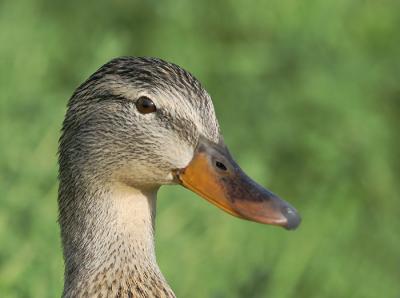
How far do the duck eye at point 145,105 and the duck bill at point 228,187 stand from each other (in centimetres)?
16

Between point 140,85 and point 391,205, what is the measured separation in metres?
3.67

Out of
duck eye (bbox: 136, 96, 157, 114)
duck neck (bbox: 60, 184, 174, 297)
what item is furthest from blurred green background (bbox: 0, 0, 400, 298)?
duck eye (bbox: 136, 96, 157, 114)

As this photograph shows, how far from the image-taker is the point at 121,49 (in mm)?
6645

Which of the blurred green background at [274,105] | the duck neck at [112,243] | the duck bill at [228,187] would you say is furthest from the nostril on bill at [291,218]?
the blurred green background at [274,105]

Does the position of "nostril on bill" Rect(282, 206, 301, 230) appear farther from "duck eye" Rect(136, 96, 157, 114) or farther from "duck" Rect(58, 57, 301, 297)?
"duck eye" Rect(136, 96, 157, 114)

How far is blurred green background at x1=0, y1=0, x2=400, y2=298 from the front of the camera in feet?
19.9

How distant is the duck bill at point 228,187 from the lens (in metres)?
3.85

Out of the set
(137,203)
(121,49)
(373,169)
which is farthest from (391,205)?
(137,203)

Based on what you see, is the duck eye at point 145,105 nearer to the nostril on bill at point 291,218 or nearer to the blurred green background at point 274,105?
the nostril on bill at point 291,218

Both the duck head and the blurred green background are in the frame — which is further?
the blurred green background

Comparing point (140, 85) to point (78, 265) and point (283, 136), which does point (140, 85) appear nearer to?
point (78, 265)

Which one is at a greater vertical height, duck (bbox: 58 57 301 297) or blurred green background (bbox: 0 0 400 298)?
duck (bbox: 58 57 301 297)

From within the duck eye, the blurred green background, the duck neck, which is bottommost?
the blurred green background

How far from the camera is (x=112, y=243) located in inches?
154
